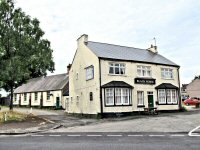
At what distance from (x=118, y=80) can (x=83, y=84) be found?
16.8ft

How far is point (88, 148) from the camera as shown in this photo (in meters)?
11.4

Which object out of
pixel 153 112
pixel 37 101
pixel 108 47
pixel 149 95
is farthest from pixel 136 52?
pixel 37 101

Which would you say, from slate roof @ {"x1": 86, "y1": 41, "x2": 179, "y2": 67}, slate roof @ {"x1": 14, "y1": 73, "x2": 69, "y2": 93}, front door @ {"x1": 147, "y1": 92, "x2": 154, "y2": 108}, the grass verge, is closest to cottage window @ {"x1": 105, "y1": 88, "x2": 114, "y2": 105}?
slate roof @ {"x1": 86, "y1": 41, "x2": 179, "y2": 67}

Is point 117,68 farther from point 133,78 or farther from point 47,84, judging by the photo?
point 47,84

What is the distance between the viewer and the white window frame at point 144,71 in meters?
33.6

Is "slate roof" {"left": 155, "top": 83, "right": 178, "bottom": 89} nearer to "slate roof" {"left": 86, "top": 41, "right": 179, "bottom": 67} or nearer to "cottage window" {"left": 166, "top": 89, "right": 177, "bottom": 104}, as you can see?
"cottage window" {"left": 166, "top": 89, "right": 177, "bottom": 104}

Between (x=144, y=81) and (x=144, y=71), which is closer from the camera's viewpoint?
(x=144, y=81)

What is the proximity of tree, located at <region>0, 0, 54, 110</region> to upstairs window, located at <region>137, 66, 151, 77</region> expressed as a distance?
10.8 metres

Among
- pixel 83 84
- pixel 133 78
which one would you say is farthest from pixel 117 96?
pixel 83 84

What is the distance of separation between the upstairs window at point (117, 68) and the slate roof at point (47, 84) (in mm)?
17739

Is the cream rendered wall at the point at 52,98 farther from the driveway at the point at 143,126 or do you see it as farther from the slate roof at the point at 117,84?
the driveway at the point at 143,126

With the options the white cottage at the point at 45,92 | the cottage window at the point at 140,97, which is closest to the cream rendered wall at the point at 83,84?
the cottage window at the point at 140,97

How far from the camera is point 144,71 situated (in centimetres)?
3406

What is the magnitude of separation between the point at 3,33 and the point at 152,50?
21063mm
